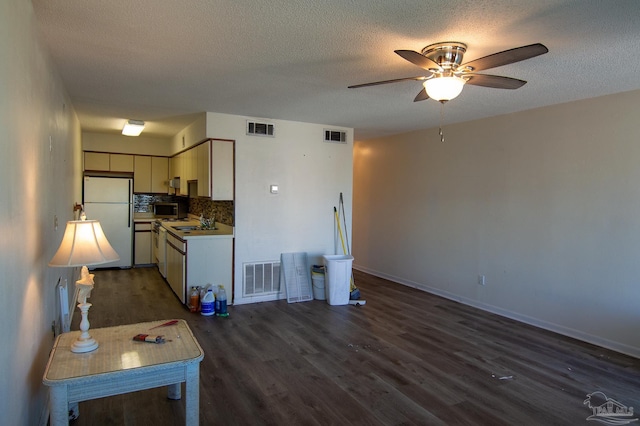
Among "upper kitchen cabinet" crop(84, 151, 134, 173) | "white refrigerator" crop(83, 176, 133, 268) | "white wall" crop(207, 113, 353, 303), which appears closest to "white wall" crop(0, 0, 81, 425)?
"white wall" crop(207, 113, 353, 303)

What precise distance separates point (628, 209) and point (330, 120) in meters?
3.39

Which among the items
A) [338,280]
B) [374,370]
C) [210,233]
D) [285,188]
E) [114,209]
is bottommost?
[374,370]

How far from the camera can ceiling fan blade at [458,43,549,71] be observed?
6.88ft

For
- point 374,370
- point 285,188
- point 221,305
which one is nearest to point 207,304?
point 221,305

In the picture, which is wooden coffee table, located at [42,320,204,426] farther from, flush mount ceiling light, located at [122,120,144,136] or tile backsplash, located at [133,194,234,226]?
flush mount ceiling light, located at [122,120,144,136]

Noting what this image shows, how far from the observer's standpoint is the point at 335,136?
5.75 metres

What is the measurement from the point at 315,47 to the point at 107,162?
582 cm

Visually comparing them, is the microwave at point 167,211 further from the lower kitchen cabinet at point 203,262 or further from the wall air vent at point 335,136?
the wall air vent at point 335,136

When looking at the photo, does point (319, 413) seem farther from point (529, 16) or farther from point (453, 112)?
point (453, 112)

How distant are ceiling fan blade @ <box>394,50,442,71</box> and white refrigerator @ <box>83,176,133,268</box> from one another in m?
6.18

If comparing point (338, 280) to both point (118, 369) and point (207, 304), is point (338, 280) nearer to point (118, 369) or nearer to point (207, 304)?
point (207, 304)

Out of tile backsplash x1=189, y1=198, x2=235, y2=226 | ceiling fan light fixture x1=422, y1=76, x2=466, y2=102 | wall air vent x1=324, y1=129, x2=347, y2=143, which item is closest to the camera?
ceiling fan light fixture x1=422, y1=76, x2=466, y2=102

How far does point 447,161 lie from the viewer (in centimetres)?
557

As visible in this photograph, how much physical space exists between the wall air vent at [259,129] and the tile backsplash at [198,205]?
0.97 metres
